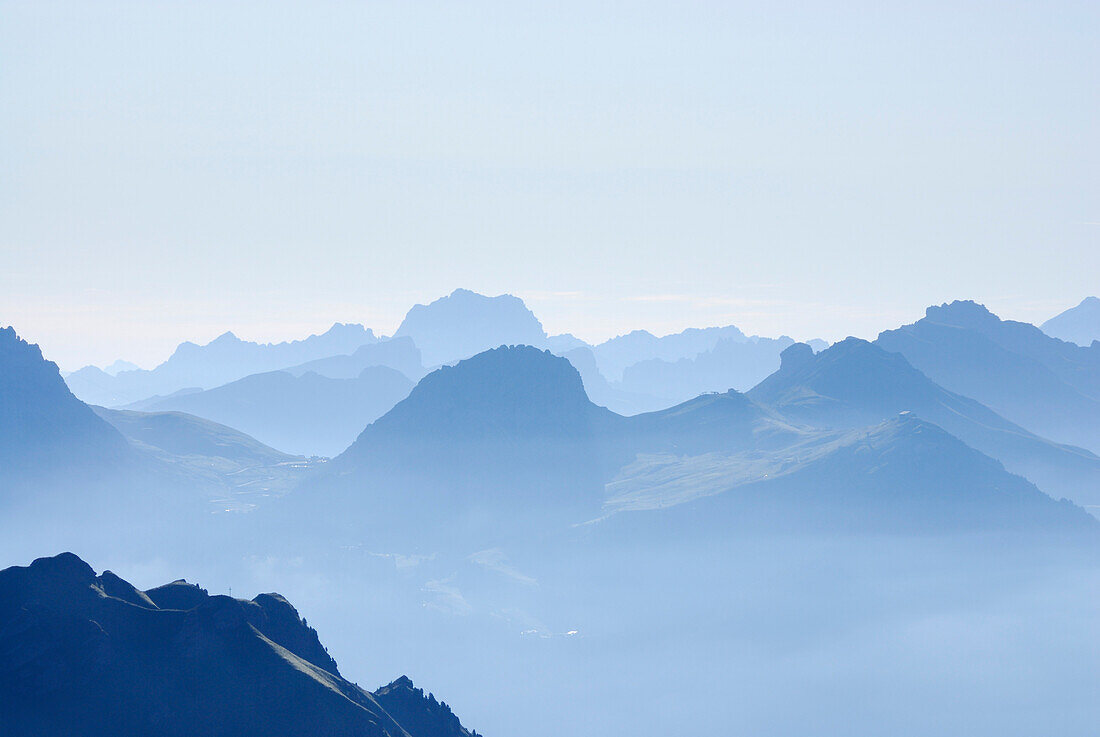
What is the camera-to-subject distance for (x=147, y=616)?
143500 millimetres

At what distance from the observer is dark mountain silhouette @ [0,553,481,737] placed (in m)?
131

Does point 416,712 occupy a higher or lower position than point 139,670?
lower

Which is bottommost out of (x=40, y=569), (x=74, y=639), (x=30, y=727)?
(x=30, y=727)

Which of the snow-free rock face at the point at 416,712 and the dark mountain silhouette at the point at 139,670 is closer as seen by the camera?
the dark mountain silhouette at the point at 139,670

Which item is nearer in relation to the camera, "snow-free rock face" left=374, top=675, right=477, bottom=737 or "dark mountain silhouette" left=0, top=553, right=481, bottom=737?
"dark mountain silhouette" left=0, top=553, right=481, bottom=737

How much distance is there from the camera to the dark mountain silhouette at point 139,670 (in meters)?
131

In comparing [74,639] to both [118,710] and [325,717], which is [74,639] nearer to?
[118,710]

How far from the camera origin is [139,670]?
13638cm

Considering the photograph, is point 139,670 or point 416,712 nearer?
point 139,670

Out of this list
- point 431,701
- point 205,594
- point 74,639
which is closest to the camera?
point 74,639

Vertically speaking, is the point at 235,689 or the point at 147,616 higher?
the point at 147,616

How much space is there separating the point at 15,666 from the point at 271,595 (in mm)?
38408

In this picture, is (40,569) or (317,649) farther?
(317,649)

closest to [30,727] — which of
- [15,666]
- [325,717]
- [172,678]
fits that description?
[15,666]
